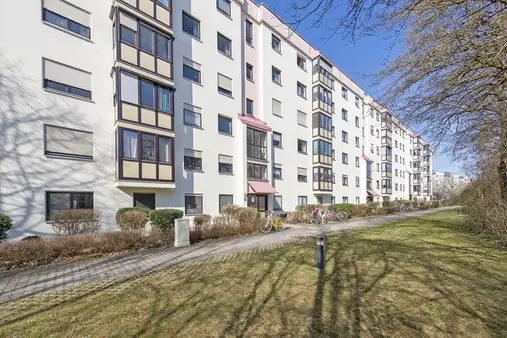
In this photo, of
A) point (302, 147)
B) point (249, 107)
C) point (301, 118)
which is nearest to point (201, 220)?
point (249, 107)

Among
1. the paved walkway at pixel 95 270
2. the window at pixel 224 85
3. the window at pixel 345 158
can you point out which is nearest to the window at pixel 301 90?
the window at pixel 224 85

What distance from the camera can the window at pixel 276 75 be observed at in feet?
76.2

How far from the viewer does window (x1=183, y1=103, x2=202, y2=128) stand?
16625 mm

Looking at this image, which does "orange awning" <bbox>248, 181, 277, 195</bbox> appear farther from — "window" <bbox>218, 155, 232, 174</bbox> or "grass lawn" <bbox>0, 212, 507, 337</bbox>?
"grass lawn" <bbox>0, 212, 507, 337</bbox>

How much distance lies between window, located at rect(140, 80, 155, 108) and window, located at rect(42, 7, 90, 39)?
11.5 feet

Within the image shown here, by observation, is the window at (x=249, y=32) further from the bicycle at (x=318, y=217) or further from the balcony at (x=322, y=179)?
the bicycle at (x=318, y=217)

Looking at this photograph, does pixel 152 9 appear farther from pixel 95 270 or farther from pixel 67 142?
pixel 95 270

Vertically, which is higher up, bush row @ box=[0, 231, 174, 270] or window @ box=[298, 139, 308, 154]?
window @ box=[298, 139, 308, 154]

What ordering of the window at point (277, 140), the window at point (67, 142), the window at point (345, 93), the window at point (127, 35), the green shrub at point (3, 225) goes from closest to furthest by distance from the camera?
the green shrub at point (3, 225), the window at point (67, 142), the window at point (127, 35), the window at point (277, 140), the window at point (345, 93)

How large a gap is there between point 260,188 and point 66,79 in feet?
44.6

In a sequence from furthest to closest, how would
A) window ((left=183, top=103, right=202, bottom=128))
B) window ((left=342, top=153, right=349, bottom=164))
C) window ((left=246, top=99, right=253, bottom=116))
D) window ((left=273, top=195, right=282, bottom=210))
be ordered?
window ((left=342, top=153, right=349, bottom=164)) → window ((left=273, top=195, right=282, bottom=210)) → window ((left=246, top=99, right=253, bottom=116)) → window ((left=183, top=103, right=202, bottom=128))

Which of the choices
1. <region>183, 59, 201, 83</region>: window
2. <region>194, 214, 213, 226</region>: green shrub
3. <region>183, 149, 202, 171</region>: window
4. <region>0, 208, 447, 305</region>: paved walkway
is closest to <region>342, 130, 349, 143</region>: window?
<region>183, 59, 201, 83</region>: window

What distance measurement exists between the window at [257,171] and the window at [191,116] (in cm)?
513

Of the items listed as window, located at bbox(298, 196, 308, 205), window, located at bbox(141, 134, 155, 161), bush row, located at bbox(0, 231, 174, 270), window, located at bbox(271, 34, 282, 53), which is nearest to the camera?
bush row, located at bbox(0, 231, 174, 270)
